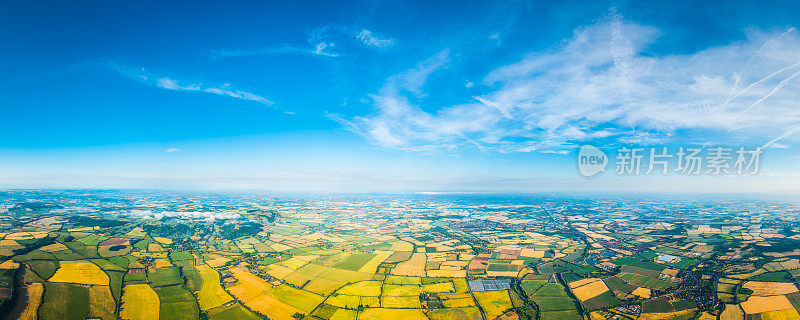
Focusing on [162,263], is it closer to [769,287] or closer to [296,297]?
[296,297]

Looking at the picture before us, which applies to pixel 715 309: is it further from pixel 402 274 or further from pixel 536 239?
pixel 536 239

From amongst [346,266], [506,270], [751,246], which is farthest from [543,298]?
[751,246]

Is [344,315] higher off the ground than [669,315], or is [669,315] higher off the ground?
[669,315]

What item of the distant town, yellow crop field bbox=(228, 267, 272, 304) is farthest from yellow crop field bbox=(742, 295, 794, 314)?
yellow crop field bbox=(228, 267, 272, 304)

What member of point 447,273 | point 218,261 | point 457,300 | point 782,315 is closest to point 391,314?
point 457,300

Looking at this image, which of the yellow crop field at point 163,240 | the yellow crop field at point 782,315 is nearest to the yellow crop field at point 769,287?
the yellow crop field at point 782,315
